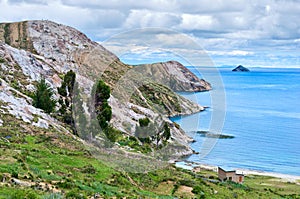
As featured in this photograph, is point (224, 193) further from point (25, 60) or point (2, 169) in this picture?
point (25, 60)

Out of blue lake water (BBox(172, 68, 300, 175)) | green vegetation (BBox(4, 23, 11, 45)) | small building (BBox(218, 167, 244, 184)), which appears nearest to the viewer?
small building (BBox(218, 167, 244, 184))

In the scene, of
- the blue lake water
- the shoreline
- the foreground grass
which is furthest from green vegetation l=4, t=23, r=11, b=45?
the foreground grass

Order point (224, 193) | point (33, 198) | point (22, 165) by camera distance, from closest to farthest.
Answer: point (33, 198), point (22, 165), point (224, 193)

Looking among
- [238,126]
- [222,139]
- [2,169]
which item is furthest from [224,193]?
[238,126]

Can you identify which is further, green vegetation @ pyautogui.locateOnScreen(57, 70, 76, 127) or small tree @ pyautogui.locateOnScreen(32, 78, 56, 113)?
green vegetation @ pyautogui.locateOnScreen(57, 70, 76, 127)

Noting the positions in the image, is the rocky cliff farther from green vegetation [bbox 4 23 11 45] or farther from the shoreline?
the shoreline

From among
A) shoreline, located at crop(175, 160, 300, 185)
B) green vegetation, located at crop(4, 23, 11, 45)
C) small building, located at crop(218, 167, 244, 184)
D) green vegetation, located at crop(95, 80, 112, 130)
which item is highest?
green vegetation, located at crop(4, 23, 11, 45)

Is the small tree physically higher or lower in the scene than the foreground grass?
higher
